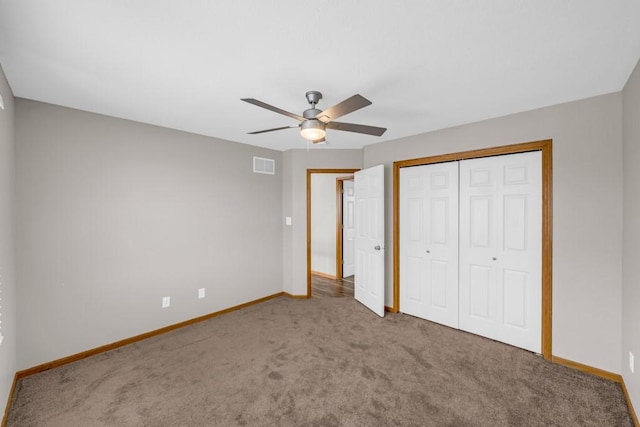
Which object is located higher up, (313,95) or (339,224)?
(313,95)

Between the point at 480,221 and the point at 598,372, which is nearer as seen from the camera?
the point at 598,372

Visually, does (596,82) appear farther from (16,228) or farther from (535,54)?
(16,228)

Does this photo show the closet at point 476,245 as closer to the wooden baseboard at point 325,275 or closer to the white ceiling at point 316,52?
the white ceiling at point 316,52

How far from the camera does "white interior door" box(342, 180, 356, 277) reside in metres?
5.54

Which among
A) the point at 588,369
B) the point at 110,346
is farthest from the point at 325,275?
the point at 588,369

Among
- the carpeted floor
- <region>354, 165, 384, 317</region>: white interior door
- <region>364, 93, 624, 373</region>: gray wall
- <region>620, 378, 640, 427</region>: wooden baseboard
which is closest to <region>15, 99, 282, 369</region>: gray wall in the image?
the carpeted floor

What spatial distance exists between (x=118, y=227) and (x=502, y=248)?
411 cm

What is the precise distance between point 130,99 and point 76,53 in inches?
27.8

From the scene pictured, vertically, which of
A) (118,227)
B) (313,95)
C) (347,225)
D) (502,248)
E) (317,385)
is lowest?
(317,385)

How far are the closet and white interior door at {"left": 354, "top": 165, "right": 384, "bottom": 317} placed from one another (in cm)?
33

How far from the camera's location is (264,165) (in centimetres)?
425

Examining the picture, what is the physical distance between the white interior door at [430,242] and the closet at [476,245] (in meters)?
0.01

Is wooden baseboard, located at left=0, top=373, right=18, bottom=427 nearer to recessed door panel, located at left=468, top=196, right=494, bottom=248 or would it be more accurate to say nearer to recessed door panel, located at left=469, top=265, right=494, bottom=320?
recessed door panel, located at left=469, top=265, right=494, bottom=320

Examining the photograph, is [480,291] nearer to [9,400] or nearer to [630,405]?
[630,405]
